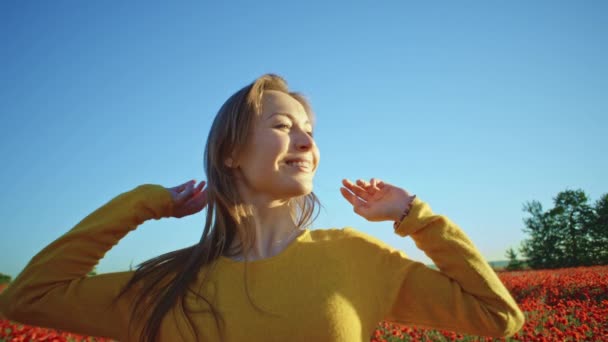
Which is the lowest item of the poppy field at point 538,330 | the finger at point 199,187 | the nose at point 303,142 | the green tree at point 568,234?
the green tree at point 568,234

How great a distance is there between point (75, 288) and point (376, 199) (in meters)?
1.47

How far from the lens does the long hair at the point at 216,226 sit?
185cm

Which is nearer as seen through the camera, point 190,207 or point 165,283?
point 165,283

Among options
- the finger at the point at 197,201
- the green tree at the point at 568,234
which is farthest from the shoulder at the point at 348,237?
the green tree at the point at 568,234

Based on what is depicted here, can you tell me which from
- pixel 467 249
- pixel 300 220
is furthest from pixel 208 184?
pixel 467 249

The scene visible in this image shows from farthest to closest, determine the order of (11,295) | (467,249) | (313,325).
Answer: (11,295), (467,249), (313,325)

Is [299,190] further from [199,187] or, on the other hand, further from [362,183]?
[199,187]

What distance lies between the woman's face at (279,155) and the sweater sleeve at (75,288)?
0.67 m

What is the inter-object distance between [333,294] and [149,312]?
33.1 inches

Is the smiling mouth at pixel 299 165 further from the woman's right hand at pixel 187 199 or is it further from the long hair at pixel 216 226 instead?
the woman's right hand at pixel 187 199

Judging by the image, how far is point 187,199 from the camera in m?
2.21

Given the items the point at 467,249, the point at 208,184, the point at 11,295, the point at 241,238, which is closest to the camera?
the point at 467,249

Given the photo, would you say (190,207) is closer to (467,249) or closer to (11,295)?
(11,295)

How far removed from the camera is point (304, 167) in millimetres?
1986
